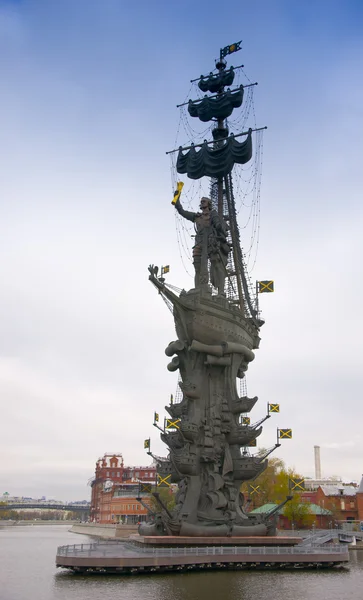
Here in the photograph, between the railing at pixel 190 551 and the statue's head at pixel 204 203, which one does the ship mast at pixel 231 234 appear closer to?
the statue's head at pixel 204 203

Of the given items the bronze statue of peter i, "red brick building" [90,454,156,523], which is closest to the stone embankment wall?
"red brick building" [90,454,156,523]

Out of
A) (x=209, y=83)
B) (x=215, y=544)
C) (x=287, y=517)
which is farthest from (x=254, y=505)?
(x=209, y=83)

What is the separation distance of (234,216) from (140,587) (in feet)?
119

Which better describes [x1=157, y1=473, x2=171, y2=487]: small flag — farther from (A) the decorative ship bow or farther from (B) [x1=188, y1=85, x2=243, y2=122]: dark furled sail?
(B) [x1=188, y1=85, x2=243, y2=122]: dark furled sail

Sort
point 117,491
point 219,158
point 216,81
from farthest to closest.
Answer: point 117,491 → point 216,81 → point 219,158

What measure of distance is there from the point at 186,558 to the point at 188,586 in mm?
5339

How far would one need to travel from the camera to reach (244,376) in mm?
53438

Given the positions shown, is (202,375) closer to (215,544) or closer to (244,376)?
(244,376)

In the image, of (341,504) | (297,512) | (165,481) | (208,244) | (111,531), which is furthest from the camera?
(341,504)

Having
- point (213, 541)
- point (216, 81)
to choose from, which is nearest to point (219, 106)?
point (216, 81)

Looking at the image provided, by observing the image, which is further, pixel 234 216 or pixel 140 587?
pixel 234 216

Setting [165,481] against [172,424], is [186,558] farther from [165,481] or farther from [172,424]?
[172,424]

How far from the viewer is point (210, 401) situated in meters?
48.6

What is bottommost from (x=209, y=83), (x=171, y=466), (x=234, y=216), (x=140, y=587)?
(x=140, y=587)
